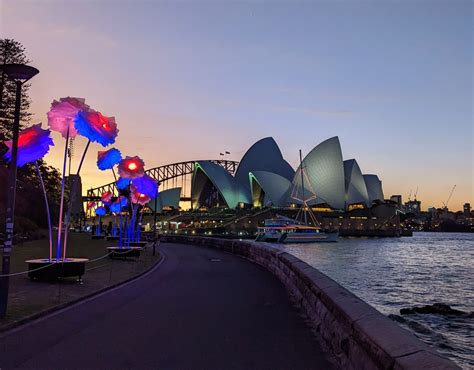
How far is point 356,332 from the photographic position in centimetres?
515

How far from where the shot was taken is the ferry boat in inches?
3413

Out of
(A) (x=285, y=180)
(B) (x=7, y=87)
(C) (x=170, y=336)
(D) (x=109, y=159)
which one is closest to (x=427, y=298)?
(C) (x=170, y=336)

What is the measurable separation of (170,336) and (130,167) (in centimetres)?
2404

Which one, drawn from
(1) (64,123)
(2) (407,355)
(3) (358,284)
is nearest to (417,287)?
(3) (358,284)

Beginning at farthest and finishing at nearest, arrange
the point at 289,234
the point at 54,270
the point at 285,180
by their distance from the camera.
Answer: the point at 285,180 → the point at 289,234 → the point at 54,270

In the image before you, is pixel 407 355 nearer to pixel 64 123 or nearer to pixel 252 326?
pixel 252 326

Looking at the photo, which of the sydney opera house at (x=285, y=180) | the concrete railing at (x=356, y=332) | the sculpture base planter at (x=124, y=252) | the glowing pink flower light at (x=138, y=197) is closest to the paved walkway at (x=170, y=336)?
the concrete railing at (x=356, y=332)

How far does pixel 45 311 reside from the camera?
912cm

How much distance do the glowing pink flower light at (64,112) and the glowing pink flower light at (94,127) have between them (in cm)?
38

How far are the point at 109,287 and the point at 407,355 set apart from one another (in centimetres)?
1106

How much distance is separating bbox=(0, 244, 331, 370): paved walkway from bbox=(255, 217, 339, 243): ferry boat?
74913 mm

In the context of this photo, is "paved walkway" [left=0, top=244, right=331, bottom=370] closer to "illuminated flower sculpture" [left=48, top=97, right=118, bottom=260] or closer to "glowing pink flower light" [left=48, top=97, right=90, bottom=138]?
"illuminated flower sculpture" [left=48, top=97, right=118, bottom=260]

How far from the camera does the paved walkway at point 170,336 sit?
5.99 m

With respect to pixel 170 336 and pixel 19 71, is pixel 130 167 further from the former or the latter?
pixel 170 336
